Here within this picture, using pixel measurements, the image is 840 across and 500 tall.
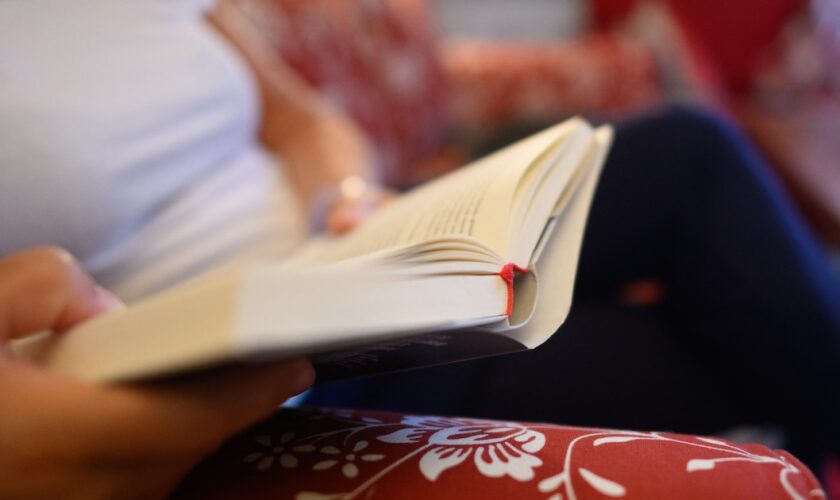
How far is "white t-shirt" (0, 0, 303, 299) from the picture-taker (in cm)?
48

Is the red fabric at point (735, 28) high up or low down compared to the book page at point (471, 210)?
up

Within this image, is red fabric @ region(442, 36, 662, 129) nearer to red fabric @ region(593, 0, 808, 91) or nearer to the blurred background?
the blurred background

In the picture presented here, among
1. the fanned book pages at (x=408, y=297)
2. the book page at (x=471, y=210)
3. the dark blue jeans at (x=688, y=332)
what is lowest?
the dark blue jeans at (x=688, y=332)

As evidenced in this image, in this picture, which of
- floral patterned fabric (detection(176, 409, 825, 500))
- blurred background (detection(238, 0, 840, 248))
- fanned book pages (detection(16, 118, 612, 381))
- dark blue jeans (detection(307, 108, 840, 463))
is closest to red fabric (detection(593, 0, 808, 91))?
blurred background (detection(238, 0, 840, 248))

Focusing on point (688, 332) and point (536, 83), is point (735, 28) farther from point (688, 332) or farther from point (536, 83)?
point (688, 332)

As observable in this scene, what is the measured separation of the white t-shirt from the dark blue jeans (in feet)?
0.74

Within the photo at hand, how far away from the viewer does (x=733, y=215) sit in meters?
0.60

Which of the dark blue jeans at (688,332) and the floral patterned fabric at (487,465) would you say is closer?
the floral patterned fabric at (487,465)

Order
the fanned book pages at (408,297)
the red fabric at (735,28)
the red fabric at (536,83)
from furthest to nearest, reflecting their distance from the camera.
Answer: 1. the red fabric at (735,28)
2. the red fabric at (536,83)
3. the fanned book pages at (408,297)

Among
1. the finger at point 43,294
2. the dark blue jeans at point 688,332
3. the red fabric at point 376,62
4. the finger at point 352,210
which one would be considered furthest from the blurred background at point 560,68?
the finger at point 43,294

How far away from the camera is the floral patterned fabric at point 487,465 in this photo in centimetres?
27

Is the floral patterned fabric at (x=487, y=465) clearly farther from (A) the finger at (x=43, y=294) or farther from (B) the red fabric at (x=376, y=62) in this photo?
(B) the red fabric at (x=376, y=62)

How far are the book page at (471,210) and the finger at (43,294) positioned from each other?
0.49 ft

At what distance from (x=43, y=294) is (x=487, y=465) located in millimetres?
232
